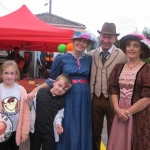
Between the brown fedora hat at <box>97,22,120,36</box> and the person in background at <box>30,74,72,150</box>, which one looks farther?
the brown fedora hat at <box>97,22,120,36</box>

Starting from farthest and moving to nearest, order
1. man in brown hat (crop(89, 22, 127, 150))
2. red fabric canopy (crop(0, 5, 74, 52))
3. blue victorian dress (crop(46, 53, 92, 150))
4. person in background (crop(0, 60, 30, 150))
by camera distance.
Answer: red fabric canopy (crop(0, 5, 74, 52))
man in brown hat (crop(89, 22, 127, 150))
blue victorian dress (crop(46, 53, 92, 150))
person in background (crop(0, 60, 30, 150))

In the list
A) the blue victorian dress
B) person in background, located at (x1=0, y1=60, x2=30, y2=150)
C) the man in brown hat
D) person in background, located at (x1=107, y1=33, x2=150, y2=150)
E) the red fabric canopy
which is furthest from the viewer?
the red fabric canopy

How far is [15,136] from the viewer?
2324 millimetres

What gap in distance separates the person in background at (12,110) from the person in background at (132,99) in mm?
905

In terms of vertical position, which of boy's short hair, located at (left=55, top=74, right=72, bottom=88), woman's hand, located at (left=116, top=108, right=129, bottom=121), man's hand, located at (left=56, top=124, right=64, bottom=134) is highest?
boy's short hair, located at (left=55, top=74, right=72, bottom=88)

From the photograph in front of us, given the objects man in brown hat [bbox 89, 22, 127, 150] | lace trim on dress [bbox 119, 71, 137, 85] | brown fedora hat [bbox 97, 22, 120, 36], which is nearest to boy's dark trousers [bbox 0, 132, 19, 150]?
man in brown hat [bbox 89, 22, 127, 150]

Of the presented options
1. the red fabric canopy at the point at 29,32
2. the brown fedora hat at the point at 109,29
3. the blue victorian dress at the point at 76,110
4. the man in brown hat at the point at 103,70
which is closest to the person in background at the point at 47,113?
the blue victorian dress at the point at 76,110

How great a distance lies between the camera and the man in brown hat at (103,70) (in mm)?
2506

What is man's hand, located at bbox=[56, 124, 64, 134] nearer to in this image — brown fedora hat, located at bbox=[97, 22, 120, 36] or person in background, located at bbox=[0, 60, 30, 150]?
person in background, located at bbox=[0, 60, 30, 150]

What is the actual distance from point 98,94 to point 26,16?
3.57m

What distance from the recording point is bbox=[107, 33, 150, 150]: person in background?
6.99 feet

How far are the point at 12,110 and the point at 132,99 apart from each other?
120 cm

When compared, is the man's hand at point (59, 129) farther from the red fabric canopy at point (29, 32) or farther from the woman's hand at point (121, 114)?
the red fabric canopy at point (29, 32)

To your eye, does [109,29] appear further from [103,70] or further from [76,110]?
[76,110]
